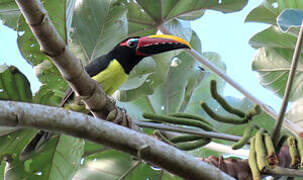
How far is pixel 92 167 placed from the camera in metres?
2.87

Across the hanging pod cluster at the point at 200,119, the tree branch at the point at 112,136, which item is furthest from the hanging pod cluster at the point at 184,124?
the tree branch at the point at 112,136

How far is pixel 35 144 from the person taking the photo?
2561 mm

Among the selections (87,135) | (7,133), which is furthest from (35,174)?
(87,135)

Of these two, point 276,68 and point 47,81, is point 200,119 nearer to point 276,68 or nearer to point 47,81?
point 47,81

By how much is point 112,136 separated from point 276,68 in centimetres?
211

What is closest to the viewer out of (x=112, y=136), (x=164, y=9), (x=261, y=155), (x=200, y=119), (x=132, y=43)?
(x=112, y=136)

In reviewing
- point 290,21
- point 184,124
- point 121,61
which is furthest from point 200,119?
point 121,61

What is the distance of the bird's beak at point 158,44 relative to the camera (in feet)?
8.99

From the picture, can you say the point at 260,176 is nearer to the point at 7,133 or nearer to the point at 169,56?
the point at 7,133

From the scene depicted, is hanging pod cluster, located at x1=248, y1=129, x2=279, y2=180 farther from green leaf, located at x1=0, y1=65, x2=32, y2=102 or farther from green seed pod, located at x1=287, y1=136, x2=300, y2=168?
green leaf, located at x1=0, y1=65, x2=32, y2=102

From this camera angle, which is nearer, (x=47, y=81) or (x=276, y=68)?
(x=47, y=81)

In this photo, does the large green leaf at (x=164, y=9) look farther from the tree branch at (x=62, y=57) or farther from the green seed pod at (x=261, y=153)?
the green seed pod at (x=261, y=153)

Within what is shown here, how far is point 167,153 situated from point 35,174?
4.98 ft

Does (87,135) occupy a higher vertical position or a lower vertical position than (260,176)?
higher
